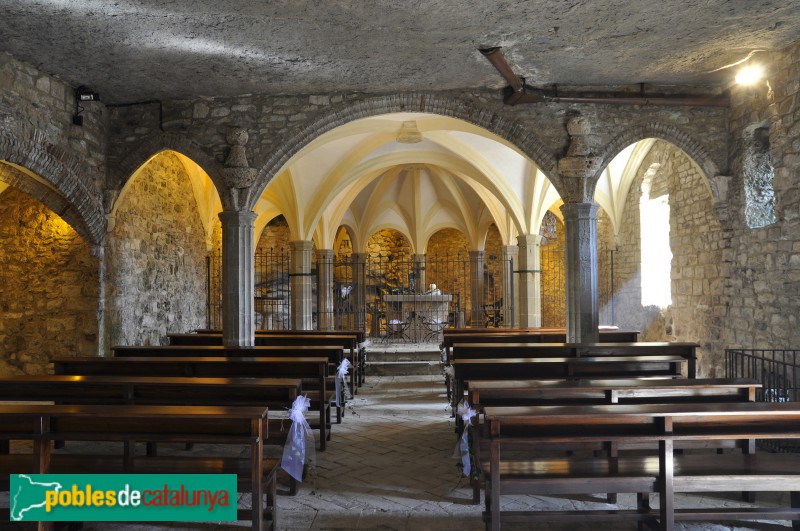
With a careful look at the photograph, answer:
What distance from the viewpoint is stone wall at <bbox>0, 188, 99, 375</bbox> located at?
29.9ft

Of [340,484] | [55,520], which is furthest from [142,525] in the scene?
[340,484]

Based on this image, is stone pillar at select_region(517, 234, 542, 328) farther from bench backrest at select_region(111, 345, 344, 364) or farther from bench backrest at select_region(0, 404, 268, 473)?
bench backrest at select_region(0, 404, 268, 473)

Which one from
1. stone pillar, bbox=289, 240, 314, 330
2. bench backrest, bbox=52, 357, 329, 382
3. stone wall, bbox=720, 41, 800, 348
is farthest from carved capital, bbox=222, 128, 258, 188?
stone wall, bbox=720, 41, 800, 348

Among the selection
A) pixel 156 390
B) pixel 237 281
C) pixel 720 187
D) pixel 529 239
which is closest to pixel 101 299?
pixel 237 281

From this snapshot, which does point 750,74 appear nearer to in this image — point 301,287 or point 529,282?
point 529,282

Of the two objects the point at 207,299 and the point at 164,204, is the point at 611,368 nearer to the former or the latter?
the point at 164,204

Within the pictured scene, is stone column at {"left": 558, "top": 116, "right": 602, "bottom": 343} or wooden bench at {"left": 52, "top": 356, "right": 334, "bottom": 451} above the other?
stone column at {"left": 558, "top": 116, "right": 602, "bottom": 343}

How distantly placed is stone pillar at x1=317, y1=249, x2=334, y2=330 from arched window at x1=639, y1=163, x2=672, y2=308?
8.22m

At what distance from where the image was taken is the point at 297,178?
1324 cm

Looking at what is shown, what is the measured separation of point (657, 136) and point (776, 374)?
3691 millimetres

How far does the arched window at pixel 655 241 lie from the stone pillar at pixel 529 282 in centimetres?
245

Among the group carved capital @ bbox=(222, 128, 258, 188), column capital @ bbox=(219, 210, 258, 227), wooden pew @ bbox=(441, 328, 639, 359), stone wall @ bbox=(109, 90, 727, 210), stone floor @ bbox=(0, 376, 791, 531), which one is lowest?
stone floor @ bbox=(0, 376, 791, 531)

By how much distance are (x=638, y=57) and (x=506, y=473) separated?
5799mm

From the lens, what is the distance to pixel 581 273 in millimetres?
8547
